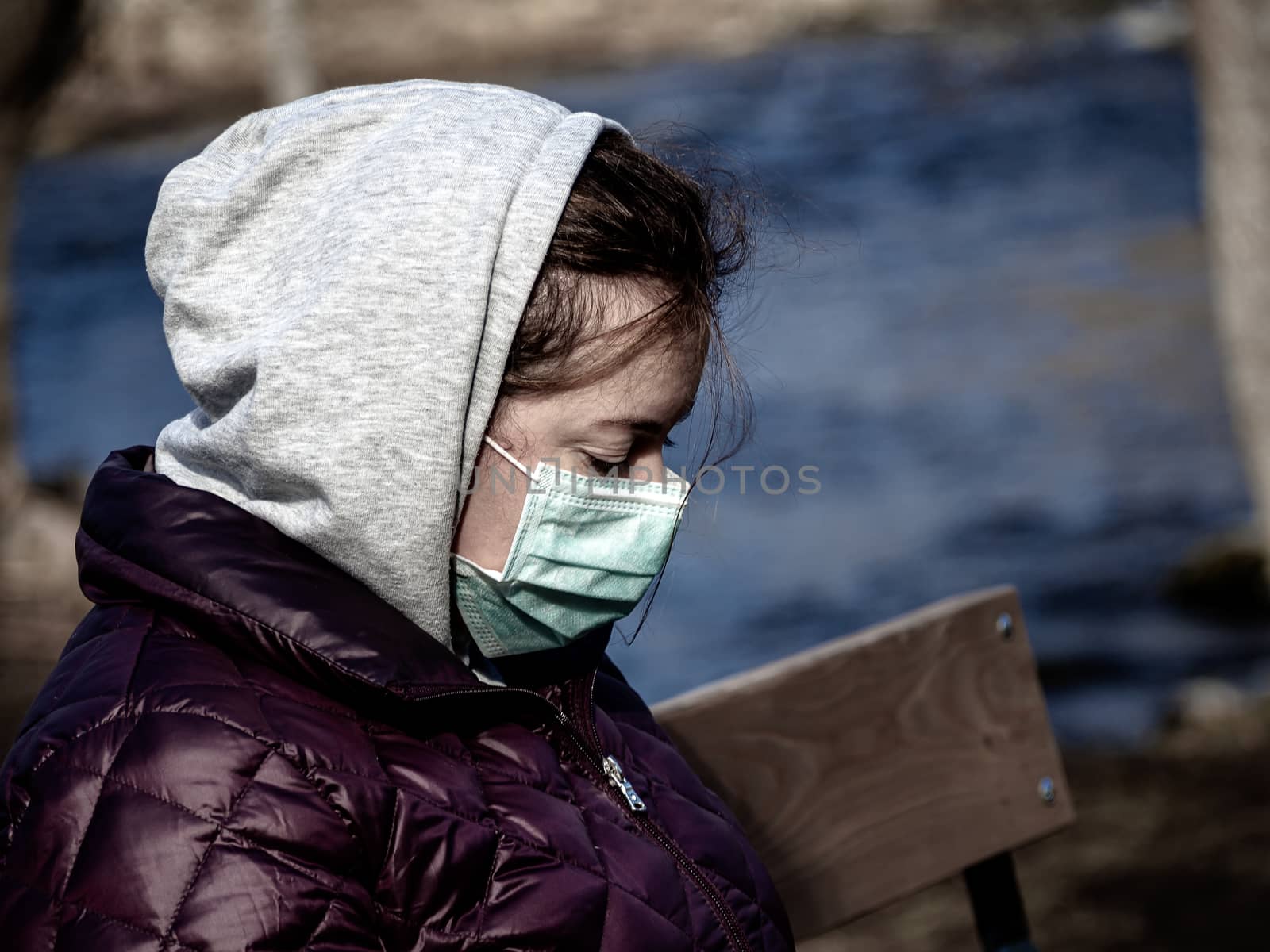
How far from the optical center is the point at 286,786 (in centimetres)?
127

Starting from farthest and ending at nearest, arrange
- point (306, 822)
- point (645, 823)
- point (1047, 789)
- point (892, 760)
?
point (1047, 789) < point (892, 760) < point (645, 823) < point (306, 822)

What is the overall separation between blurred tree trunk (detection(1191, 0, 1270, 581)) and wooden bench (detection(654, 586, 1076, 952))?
9.95ft

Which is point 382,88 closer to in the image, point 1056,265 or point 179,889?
point 179,889

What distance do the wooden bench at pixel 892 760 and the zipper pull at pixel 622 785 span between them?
0.37m

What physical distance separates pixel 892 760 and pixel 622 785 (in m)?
0.68

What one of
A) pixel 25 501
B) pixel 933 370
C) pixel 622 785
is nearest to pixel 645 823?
pixel 622 785

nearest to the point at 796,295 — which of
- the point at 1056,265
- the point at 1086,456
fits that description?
the point at 1056,265

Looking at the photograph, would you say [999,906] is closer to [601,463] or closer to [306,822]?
[601,463]

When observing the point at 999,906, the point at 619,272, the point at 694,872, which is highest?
the point at 619,272

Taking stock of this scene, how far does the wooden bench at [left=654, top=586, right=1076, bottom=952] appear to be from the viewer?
6.53 ft

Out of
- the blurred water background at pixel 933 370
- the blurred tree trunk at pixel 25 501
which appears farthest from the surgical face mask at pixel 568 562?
the blurred tree trunk at pixel 25 501

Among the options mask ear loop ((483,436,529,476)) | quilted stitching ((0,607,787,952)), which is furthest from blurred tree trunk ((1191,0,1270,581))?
quilted stitching ((0,607,787,952))

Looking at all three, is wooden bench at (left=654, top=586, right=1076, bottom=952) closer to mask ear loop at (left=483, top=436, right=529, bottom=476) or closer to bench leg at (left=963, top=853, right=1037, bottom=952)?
bench leg at (left=963, top=853, right=1037, bottom=952)

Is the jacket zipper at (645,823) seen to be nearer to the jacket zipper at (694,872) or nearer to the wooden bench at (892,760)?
the jacket zipper at (694,872)
